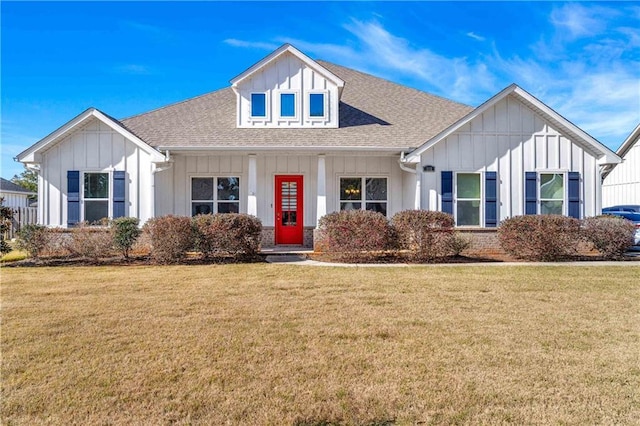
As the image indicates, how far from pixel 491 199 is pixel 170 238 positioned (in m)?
10.00

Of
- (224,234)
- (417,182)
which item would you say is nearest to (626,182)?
(417,182)

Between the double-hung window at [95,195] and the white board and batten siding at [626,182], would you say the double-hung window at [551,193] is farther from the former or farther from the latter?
the double-hung window at [95,195]

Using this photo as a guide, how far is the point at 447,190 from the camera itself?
12453 millimetres

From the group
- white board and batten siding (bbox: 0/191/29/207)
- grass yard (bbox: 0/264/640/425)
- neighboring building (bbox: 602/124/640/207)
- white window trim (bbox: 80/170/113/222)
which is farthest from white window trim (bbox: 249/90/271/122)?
white board and batten siding (bbox: 0/191/29/207)

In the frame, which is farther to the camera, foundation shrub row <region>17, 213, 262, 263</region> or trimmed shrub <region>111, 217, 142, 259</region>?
trimmed shrub <region>111, 217, 142, 259</region>

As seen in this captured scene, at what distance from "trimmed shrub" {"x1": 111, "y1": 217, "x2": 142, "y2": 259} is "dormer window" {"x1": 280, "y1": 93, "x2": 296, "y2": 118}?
20.3 feet

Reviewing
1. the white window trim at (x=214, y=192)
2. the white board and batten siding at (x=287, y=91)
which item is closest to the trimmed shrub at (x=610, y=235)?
the white board and batten siding at (x=287, y=91)

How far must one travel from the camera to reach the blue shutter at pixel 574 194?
1241 cm

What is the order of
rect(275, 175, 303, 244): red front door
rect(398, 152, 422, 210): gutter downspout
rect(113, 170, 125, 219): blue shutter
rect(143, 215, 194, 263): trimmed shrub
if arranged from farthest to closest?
1. rect(275, 175, 303, 244): red front door
2. rect(398, 152, 422, 210): gutter downspout
3. rect(113, 170, 125, 219): blue shutter
4. rect(143, 215, 194, 263): trimmed shrub

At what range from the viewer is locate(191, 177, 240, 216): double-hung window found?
13703 millimetres

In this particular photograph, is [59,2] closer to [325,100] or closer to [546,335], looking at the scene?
[325,100]

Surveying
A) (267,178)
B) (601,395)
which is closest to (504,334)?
(601,395)

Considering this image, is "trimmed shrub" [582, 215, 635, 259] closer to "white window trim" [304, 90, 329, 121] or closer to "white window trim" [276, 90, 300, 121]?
"white window trim" [304, 90, 329, 121]

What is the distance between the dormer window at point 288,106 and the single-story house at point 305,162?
0.04m
